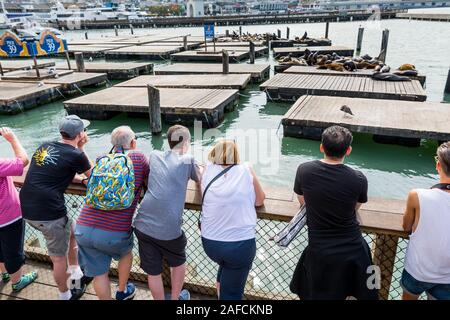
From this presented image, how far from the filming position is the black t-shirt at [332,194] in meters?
2.25

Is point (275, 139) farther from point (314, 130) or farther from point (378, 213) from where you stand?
point (378, 213)

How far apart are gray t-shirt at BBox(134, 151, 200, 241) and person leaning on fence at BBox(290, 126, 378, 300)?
2.96 feet

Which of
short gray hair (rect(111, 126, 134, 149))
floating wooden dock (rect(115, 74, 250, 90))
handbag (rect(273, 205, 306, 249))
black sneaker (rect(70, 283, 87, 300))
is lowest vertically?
floating wooden dock (rect(115, 74, 250, 90))

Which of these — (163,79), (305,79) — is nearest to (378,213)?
(305,79)

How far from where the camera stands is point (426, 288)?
2.37 meters

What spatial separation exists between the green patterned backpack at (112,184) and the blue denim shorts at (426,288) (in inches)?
82.2

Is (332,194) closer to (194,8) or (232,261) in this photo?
(232,261)

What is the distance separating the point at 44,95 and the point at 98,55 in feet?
52.9

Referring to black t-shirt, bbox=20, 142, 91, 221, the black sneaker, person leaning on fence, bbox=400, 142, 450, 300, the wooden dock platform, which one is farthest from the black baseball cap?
the wooden dock platform

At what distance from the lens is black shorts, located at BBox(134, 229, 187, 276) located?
2.71 meters

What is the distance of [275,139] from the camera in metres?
10.6

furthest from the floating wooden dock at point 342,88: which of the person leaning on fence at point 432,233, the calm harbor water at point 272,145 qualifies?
the person leaning on fence at point 432,233

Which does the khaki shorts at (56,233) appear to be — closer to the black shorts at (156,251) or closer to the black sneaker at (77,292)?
the black sneaker at (77,292)

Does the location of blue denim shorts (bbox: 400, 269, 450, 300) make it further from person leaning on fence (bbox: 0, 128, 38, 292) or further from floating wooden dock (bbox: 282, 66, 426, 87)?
floating wooden dock (bbox: 282, 66, 426, 87)
